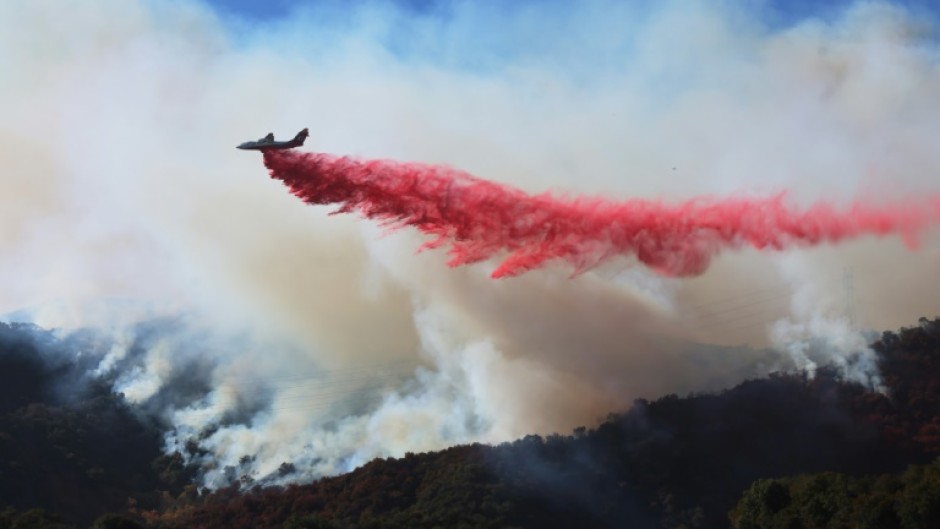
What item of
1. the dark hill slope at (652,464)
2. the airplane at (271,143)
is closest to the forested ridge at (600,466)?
the dark hill slope at (652,464)

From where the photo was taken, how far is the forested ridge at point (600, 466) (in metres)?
126

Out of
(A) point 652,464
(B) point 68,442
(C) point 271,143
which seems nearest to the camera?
(C) point 271,143

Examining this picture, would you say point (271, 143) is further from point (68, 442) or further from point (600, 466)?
point (68, 442)

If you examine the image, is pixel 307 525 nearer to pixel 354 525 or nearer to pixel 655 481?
pixel 354 525

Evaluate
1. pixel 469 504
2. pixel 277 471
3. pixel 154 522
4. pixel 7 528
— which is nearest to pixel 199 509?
pixel 154 522

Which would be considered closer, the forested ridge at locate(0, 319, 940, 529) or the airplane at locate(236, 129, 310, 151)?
the airplane at locate(236, 129, 310, 151)

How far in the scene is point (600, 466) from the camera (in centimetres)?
13488

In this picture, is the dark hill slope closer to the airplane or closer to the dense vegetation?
the dense vegetation

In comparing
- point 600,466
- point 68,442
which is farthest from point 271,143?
point 68,442

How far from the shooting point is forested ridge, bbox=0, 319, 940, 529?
126188 mm

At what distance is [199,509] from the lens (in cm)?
14312

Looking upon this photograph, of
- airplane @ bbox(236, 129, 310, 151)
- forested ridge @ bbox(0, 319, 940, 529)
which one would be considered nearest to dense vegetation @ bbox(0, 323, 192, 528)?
forested ridge @ bbox(0, 319, 940, 529)

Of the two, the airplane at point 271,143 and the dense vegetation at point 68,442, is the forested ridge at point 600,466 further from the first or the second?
the airplane at point 271,143

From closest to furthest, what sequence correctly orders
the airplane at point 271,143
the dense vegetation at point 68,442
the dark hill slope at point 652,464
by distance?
the airplane at point 271,143 → the dark hill slope at point 652,464 → the dense vegetation at point 68,442
